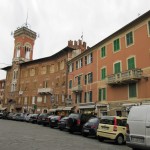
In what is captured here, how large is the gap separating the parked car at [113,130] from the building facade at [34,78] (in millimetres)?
26288

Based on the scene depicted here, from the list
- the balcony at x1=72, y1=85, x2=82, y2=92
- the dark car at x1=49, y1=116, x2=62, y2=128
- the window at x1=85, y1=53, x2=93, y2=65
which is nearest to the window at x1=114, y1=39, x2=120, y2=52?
the window at x1=85, y1=53, x2=93, y2=65

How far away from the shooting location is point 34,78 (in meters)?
50.8

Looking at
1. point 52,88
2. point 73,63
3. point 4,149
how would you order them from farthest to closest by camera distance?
point 52,88 → point 73,63 → point 4,149

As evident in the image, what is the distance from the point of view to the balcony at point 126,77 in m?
22.9

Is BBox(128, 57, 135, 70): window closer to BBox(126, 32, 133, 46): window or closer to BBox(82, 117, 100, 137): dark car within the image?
BBox(126, 32, 133, 46): window

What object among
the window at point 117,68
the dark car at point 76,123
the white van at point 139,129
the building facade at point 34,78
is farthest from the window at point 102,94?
the white van at point 139,129

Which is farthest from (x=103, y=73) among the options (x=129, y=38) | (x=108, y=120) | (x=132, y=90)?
(x=108, y=120)

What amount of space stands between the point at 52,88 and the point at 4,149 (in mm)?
35599

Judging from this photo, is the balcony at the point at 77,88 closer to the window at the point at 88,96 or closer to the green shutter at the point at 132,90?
the window at the point at 88,96

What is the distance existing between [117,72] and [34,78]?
27970 mm

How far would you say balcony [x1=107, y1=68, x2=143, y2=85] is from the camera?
22922 mm

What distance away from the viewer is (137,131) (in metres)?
8.76

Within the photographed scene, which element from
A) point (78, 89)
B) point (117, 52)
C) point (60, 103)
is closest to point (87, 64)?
point (78, 89)

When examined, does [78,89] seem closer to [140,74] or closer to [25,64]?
[140,74]
